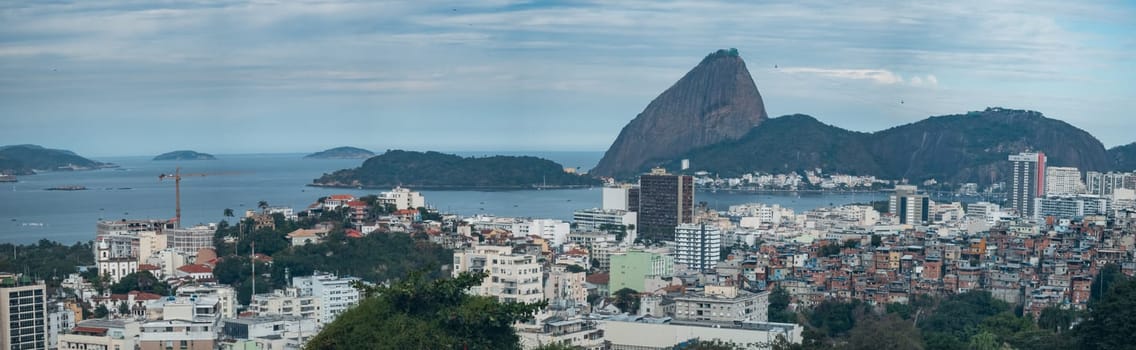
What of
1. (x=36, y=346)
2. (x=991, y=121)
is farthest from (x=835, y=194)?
(x=36, y=346)

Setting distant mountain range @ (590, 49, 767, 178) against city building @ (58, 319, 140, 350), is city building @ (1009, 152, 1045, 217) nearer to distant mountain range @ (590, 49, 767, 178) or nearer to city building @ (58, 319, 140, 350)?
distant mountain range @ (590, 49, 767, 178)

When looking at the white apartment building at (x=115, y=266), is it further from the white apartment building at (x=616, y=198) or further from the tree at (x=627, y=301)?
the white apartment building at (x=616, y=198)

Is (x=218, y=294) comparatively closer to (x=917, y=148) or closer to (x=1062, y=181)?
(x=1062, y=181)

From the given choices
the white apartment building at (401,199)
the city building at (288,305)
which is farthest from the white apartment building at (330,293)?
the white apartment building at (401,199)

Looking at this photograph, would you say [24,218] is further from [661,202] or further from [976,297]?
[976,297]

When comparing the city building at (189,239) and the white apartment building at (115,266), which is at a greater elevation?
the city building at (189,239)

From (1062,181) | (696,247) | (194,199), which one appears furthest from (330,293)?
(1062,181)
